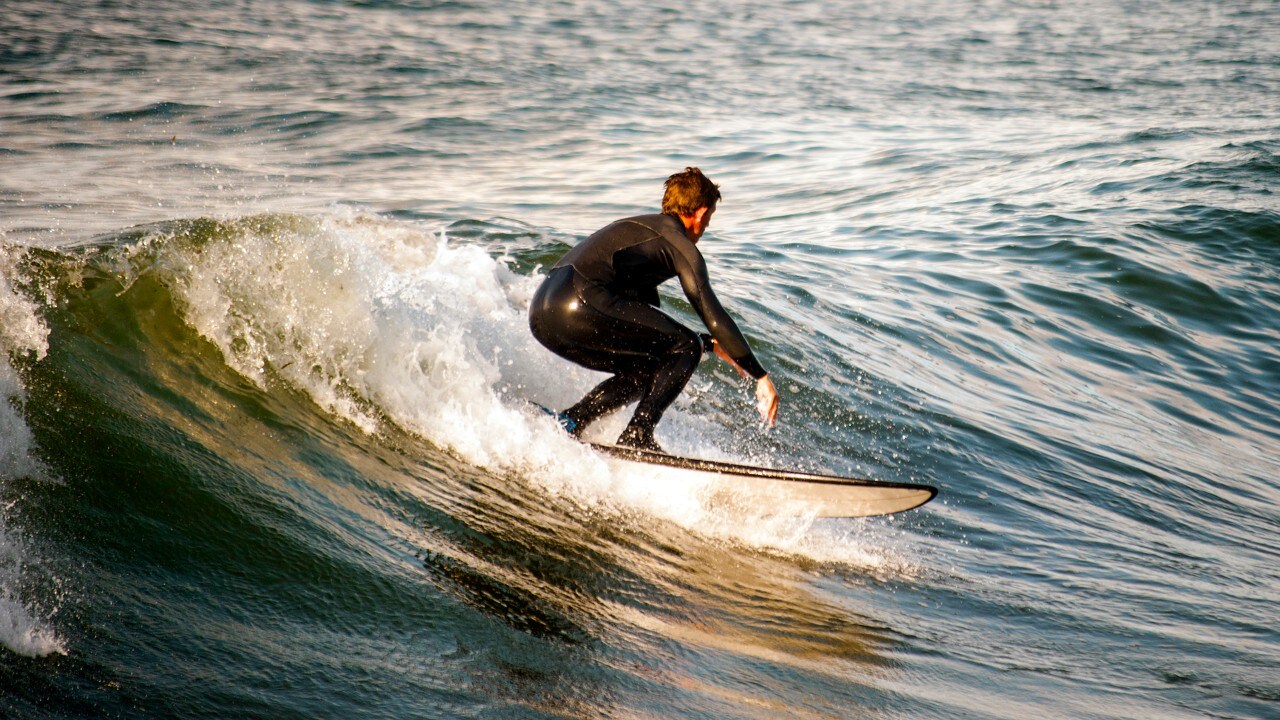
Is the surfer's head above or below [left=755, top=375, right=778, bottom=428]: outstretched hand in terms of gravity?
above

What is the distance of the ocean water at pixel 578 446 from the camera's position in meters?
4.05

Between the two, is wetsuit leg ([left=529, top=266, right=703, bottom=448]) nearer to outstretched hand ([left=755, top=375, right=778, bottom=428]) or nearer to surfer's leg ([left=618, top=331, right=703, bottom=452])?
surfer's leg ([left=618, top=331, right=703, bottom=452])

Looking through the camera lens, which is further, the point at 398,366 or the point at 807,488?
the point at 398,366

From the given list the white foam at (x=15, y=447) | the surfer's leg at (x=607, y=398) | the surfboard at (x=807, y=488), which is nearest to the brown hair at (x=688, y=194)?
the surfer's leg at (x=607, y=398)

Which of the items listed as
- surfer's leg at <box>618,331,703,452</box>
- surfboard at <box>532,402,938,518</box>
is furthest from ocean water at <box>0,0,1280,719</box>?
surfer's leg at <box>618,331,703,452</box>

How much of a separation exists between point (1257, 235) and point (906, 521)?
450 inches

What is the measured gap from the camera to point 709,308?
5754mm

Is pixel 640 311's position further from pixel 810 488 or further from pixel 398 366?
pixel 398 366

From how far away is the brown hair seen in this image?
5836 mm

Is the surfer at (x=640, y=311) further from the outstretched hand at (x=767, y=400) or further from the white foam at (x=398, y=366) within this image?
the white foam at (x=398, y=366)

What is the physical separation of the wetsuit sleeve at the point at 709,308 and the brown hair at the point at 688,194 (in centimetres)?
25

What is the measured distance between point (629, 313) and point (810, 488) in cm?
146

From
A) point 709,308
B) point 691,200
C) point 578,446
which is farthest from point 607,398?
point 691,200

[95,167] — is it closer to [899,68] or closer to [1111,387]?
[1111,387]
